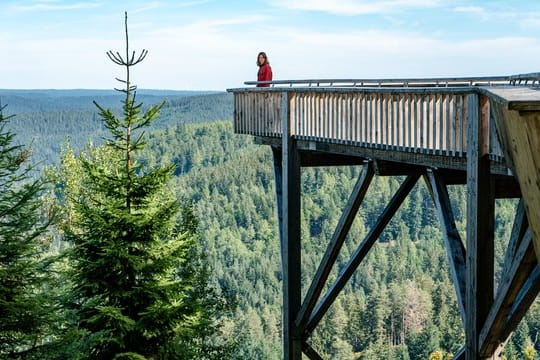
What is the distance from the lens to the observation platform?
7699mm

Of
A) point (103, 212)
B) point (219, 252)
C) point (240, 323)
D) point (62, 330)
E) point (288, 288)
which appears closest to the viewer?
point (62, 330)

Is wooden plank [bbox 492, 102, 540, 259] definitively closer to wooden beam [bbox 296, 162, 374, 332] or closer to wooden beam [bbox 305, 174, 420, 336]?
wooden beam [bbox 296, 162, 374, 332]

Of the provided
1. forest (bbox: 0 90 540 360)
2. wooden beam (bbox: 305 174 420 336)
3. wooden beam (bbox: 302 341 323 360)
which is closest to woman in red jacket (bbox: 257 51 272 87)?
wooden beam (bbox: 305 174 420 336)

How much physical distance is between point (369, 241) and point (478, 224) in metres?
3.91

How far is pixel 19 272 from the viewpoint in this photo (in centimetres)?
960

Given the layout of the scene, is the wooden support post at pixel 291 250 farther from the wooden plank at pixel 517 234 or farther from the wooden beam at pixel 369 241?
the wooden plank at pixel 517 234

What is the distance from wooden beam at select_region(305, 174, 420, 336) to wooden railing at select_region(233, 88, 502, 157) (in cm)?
118

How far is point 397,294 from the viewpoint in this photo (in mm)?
123375

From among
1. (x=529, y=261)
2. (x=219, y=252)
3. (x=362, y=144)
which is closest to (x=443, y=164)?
(x=362, y=144)

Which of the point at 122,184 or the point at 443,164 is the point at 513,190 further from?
the point at 122,184

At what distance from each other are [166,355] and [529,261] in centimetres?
622

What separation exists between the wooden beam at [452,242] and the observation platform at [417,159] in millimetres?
11

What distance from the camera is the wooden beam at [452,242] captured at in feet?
27.5

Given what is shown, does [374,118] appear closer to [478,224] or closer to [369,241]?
[369,241]
